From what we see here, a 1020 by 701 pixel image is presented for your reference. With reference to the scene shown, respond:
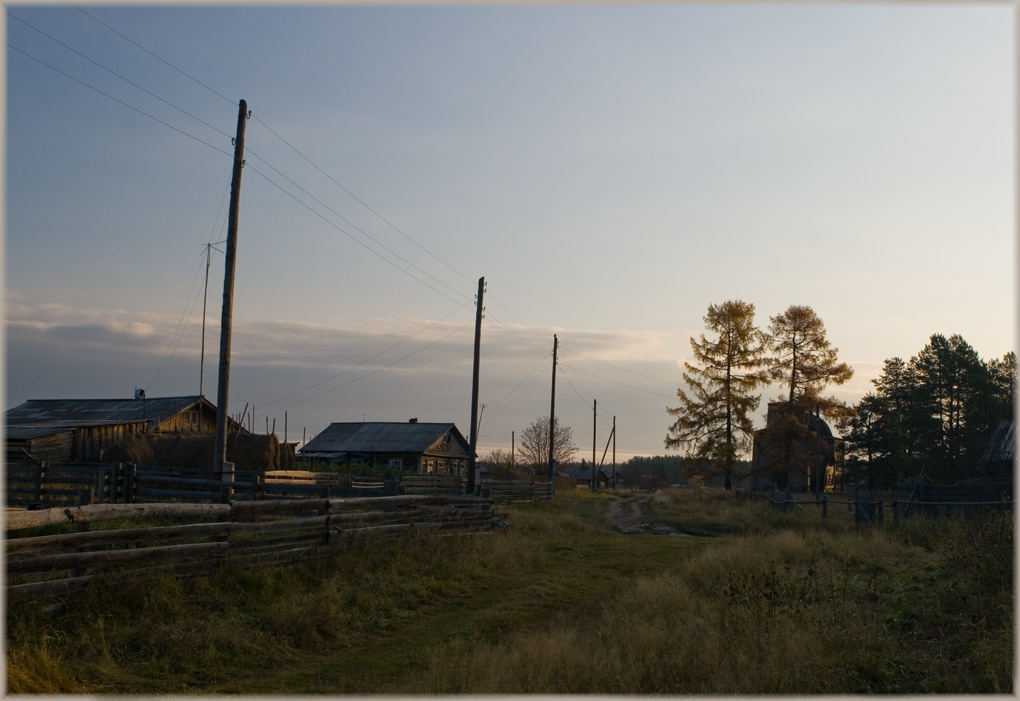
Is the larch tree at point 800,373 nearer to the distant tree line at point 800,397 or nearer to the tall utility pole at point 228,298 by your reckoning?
the distant tree line at point 800,397

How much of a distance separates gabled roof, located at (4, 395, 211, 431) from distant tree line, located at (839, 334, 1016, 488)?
42209 mm

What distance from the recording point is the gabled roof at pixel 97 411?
42.2 meters

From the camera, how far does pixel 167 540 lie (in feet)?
35.1

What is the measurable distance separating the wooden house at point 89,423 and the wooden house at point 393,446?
13.6 m

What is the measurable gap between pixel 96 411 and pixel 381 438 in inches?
812

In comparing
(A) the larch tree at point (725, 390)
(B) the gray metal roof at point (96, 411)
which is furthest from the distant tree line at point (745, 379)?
(B) the gray metal roof at point (96, 411)

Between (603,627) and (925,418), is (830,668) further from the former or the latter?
(925,418)

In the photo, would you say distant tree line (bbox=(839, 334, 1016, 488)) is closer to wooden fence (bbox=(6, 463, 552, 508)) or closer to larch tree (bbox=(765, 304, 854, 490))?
larch tree (bbox=(765, 304, 854, 490))

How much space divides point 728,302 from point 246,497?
38179mm

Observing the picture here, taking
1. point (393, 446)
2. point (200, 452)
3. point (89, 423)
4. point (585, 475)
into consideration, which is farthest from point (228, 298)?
point (585, 475)

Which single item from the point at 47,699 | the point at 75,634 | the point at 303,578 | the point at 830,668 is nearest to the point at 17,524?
the point at 75,634

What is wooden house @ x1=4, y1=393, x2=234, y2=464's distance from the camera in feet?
126

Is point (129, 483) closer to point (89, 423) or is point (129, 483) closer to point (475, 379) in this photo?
point (475, 379)

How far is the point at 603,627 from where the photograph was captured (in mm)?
9812
